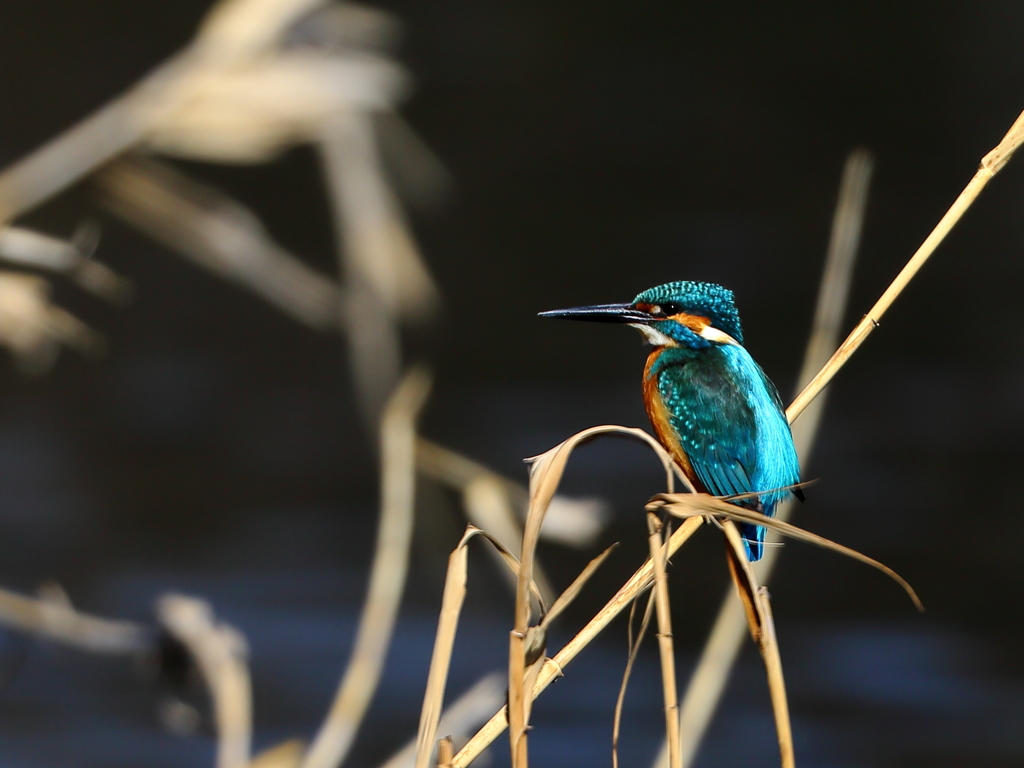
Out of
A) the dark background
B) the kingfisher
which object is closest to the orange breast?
the kingfisher

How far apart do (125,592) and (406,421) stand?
10.4ft

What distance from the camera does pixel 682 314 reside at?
1923 millimetres

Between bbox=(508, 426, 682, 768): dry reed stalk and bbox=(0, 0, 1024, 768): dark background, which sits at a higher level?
bbox=(0, 0, 1024, 768): dark background

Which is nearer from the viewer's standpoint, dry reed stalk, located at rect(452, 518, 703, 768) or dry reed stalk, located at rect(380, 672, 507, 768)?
dry reed stalk, located at rect(452, 518, 703, 768)

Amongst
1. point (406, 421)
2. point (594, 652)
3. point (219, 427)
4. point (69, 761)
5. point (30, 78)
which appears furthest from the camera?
point (30, 78)

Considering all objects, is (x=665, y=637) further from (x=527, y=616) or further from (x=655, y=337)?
(x=655, y=337)

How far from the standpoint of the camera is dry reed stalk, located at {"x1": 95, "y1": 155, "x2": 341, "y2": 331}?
1.63 metres

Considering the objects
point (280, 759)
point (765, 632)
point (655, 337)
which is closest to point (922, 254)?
point (765, 632)

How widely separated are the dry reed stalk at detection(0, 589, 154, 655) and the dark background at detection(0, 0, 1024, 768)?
19.9 inches

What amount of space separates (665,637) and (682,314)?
2.57 ft

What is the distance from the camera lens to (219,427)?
5633 mm

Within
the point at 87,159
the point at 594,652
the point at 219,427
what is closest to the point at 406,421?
the point at 87,159

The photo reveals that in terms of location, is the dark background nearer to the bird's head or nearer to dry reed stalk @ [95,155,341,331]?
the bird's head

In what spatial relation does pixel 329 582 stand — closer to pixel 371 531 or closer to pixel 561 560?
Result: pixel 371 531
